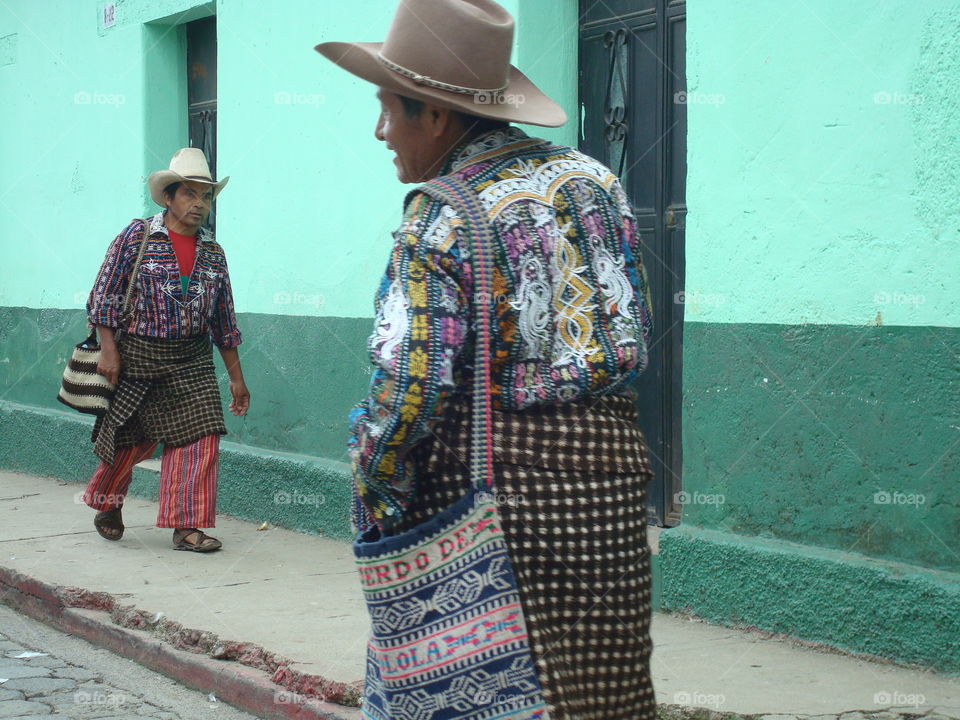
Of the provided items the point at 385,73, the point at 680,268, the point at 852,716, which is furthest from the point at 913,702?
the point at 385,73

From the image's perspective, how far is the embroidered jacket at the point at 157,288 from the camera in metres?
6.21

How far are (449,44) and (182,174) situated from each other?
4238 mm

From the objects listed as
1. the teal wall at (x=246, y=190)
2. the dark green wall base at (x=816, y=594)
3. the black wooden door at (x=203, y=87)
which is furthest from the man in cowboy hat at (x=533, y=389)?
the black wooden door at (x=203, y=87)

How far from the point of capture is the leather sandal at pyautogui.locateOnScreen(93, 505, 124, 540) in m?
6.71

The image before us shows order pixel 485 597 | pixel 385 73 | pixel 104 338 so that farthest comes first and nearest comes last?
pixel 104 338 → pixel 385 73 → pixel 485 597

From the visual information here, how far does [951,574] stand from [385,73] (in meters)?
2.76

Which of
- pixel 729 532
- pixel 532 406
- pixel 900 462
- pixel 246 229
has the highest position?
pixel 246 229

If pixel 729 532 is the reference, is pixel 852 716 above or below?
below

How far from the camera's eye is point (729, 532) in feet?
16.1

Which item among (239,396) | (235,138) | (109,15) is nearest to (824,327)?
(239,396)

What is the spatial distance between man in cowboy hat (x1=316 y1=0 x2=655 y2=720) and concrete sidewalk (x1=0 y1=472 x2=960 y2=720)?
1.74m

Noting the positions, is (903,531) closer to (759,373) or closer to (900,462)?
(900,462)

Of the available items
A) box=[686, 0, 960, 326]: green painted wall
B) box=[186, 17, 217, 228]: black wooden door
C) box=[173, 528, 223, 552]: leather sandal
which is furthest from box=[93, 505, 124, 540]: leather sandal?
box=[686, 0, 960, 326]: green painted wall

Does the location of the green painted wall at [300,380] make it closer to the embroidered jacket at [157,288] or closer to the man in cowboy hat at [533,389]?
the embroidered jacket at [157,288]
